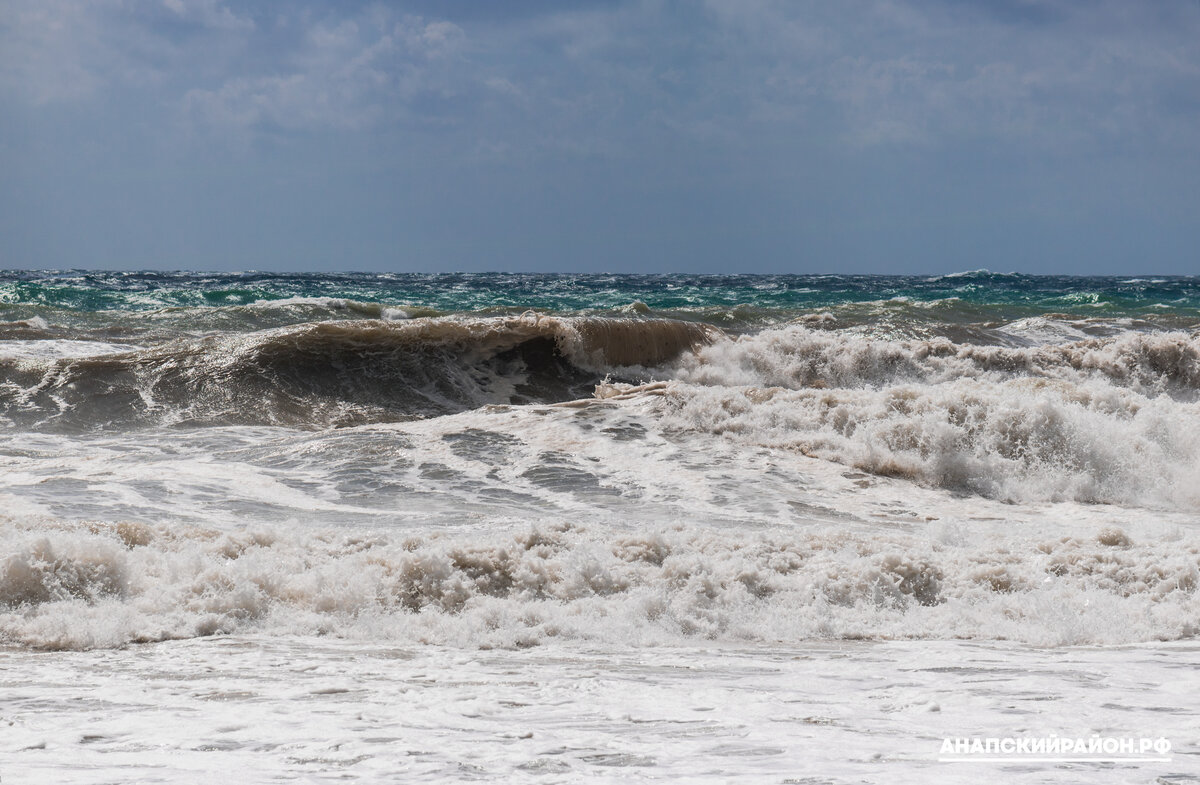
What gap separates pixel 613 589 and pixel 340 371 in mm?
8799

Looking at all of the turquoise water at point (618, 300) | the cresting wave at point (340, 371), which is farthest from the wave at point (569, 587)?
the turquoise water at point (618, 300)

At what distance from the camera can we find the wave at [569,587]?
4.05 meters

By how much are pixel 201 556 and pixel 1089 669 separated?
3.77 meters

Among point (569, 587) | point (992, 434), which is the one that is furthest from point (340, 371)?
point (569, 587)

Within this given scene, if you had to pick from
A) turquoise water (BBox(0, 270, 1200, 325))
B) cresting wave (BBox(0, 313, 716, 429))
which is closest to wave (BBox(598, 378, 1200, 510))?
cresting wave (BBox(0, 313, 716, 429))

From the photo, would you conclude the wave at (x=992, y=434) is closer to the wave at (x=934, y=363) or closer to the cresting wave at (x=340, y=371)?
the cresting wave at (x=340, y=371)

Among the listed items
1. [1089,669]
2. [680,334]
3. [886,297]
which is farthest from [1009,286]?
[1089,669]

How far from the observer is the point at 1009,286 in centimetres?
4341

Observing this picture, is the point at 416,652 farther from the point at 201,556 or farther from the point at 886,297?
the point at 886,297

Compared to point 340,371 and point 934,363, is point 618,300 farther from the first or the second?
point 340,371

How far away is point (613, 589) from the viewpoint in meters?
4.52

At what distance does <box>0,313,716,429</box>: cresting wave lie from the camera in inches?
424

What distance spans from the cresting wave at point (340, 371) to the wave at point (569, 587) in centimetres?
624

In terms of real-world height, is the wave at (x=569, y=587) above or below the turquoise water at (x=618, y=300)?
below
